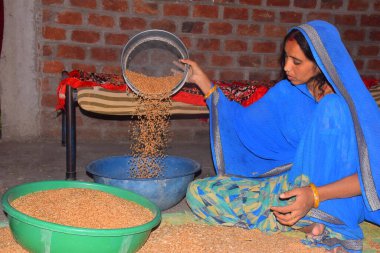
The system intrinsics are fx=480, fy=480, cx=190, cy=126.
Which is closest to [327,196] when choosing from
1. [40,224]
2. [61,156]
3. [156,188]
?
[156,188]

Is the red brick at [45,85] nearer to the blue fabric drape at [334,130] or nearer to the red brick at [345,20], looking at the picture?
the blue fabric drape at [334,130]

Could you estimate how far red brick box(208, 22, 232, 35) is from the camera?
3863mm

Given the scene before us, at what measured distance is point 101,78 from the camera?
2.81 m

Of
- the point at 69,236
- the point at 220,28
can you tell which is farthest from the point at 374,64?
the point at 69,236

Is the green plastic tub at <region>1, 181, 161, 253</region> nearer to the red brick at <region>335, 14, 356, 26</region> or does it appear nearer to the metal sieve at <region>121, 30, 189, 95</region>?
the metal sieve at <region>121, 30, 189, 95</region>

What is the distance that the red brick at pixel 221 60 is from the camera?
3.94 metres

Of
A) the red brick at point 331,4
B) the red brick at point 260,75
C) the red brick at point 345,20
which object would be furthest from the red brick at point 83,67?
the red brick at point 345,20

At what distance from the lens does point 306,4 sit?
157 inches

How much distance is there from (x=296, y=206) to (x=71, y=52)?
240 cm

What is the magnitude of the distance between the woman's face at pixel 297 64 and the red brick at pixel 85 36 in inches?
78.6

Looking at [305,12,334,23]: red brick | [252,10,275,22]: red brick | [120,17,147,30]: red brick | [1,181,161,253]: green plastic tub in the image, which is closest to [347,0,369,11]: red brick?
[305,12,334,23]: red brick

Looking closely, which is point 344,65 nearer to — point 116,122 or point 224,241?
point 224,241

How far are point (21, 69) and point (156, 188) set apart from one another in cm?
187

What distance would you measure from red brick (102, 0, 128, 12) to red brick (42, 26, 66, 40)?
37cm
